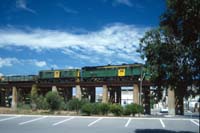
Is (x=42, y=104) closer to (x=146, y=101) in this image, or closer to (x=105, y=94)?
(x=105, y=94)

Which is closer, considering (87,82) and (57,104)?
(57,104)

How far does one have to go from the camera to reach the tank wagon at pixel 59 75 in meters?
66.0

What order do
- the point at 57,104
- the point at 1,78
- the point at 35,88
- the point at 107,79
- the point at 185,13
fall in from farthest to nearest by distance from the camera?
the point at 1,78, the point at 35,88, the point at 107,79, the point at 57,104, the point at 185,13

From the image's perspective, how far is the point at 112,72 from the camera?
5894 centimetres

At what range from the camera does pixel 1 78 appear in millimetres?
83812

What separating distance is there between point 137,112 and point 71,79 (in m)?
27.9

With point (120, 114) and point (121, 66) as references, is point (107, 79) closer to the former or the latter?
point (121, 66)

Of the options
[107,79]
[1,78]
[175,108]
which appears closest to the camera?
[175,108]

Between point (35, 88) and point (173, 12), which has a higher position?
point (173, 12)

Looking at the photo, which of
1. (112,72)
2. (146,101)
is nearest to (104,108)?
(112,72)

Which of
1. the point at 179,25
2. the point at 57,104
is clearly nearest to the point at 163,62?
the point at 179,25

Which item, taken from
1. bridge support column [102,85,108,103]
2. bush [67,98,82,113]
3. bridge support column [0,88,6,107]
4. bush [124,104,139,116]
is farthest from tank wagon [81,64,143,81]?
bridge support column [0,88,6,107]

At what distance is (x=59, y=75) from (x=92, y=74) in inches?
403

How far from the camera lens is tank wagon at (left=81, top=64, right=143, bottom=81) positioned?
56.1 m
